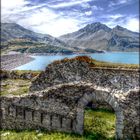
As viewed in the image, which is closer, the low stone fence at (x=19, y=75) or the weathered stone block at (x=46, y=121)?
the weathered stone block at (x=46, y=121)

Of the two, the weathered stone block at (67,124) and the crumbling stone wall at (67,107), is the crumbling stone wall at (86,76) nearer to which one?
the crumbling stone wall at (67,107)

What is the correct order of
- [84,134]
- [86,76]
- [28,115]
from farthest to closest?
[86,76], [28,115], [84,134]

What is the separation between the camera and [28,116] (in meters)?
17.6

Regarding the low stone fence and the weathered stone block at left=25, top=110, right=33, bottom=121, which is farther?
the low stone fence

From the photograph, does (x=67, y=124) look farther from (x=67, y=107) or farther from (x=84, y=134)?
(x=84, y=134)

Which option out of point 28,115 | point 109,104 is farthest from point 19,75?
point 109,104

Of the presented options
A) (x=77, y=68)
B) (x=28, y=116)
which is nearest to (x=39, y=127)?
(x=28, y=116)

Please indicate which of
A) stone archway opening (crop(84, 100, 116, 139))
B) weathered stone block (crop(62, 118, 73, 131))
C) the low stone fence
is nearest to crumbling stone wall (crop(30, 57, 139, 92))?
stone archway opening (crop(84, 100, 116, 139))

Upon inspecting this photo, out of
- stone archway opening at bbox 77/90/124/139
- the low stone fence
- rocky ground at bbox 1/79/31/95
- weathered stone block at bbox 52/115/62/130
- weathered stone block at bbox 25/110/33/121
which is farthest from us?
the low stone fence

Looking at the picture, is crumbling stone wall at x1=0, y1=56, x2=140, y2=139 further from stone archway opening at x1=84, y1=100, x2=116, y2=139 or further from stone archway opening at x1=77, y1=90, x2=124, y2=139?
stone archway opening at x1=84, y1=100, x2=116, y2=139

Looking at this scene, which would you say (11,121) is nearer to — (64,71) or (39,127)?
(39,127)

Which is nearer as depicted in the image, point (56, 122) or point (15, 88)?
point (56, 122)

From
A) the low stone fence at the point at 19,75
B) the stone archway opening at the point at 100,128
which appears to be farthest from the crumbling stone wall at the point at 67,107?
the low stone fence at the point at 19,75

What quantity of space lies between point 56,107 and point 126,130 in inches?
158
